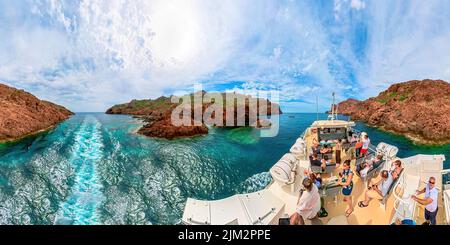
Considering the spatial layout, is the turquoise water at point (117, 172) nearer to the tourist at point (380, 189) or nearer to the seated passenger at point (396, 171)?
the tourist at point (380, 189)

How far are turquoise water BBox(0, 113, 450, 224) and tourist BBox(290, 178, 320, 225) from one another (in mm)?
3276

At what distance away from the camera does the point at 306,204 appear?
98.8 inches

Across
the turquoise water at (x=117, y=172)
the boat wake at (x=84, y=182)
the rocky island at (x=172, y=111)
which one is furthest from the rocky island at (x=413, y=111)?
the boat wake at (x=84, y=182)

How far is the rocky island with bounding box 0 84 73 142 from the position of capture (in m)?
5.76

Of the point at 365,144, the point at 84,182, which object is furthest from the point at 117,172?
the point at 365,144

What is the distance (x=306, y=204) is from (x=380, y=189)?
1.47 m

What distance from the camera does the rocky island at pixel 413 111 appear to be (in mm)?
12086

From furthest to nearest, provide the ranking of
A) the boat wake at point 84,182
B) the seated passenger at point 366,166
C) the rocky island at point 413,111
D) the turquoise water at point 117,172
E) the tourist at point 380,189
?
the rocky island at point 413,111 → the turquoise water at point 117,172 → the boat wake at point 84,182 → the seated passenger at point 366,166 → the tourist at point 380,189

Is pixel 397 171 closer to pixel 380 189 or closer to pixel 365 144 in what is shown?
pixel 380 189

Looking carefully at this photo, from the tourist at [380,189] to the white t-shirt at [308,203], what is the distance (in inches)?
47.3

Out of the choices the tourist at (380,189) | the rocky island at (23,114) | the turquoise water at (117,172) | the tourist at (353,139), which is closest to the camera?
the tourist at (380,189)

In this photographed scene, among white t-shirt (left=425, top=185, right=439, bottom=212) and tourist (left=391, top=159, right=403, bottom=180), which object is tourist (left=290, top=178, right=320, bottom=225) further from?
tourist (left=391, top=159, right=403, bottom=180)
